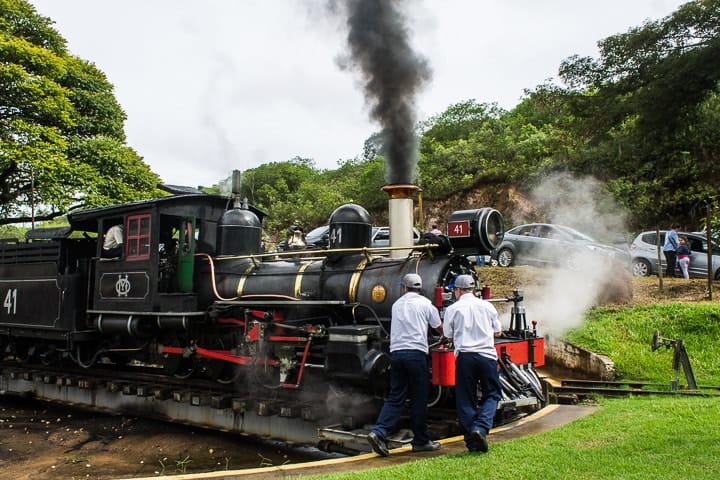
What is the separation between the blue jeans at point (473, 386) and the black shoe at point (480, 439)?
0.17m

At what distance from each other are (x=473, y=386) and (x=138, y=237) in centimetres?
520

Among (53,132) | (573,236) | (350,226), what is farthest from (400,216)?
(53,132)

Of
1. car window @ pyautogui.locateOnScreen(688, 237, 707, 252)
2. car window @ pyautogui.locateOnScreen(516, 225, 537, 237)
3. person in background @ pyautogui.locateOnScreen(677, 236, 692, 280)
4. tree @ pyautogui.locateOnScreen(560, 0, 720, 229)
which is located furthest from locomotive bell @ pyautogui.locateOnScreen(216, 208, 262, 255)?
car window @ pyautogui.locateOnScreen(688, 237, 707, 252)

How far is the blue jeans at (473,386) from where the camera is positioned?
531cm

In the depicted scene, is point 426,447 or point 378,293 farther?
point 378,293

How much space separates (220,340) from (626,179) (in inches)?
734

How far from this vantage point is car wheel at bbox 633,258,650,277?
54.5 feet

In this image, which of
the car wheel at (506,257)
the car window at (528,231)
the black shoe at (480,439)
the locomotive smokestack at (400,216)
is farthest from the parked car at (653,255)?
the black shoe at (480,439)

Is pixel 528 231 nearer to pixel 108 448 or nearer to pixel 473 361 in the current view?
pixel 473 361

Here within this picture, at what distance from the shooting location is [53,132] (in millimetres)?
17688

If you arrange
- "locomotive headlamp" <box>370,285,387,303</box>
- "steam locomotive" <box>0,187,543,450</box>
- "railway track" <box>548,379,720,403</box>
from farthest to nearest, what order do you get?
"railway track" <box>548,379,720,403</box> < "locomotive headlamp" <box>370,285,387,303</box> < "steam locomotive" <box>0,187,543,450</box>

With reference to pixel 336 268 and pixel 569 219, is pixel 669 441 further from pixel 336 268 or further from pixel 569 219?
pixel 569 219

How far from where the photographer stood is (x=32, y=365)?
11.2m

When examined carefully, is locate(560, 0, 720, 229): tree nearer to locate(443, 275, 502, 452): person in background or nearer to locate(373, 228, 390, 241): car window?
locate(373, 228, 390, 241): car window
